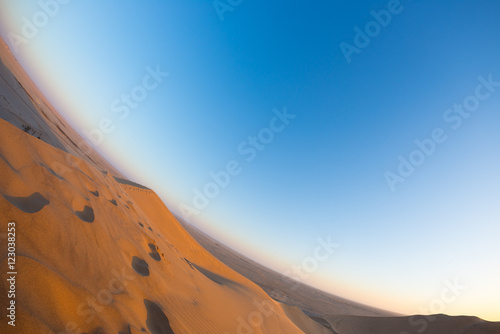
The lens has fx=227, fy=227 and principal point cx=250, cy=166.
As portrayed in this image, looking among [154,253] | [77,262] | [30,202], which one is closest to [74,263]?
[77,262]

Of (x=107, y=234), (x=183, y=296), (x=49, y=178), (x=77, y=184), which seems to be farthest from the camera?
(x=183, y=296)

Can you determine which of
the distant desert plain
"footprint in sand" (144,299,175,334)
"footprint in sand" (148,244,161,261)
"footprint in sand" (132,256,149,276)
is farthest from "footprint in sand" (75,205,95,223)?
"footprint in sand" (148,244,161,261)

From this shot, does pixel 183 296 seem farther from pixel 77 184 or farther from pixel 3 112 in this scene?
pixel 3 112

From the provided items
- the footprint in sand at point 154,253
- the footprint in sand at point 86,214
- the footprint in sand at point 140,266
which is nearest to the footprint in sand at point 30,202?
the footprint in sand at point 86,214

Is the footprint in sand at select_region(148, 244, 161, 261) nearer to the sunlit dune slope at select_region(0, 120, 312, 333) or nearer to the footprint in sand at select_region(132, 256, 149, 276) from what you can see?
the sunlit dune slope at select_region(0, 120, 312, 333)

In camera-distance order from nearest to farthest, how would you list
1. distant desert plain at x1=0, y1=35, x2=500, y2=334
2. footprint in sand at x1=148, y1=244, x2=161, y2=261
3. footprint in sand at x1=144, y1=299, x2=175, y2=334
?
distant desert plain at x1=0, y1=35, x2=500, y2=334 → footprint in sand at x1=144, y1=299, x2=175, y2=334 → footprint in sand at x1=148, y1=244, x2=161, y2=261

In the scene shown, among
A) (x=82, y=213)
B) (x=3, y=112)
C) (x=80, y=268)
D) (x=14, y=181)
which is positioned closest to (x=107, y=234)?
(x=82, y=213)
